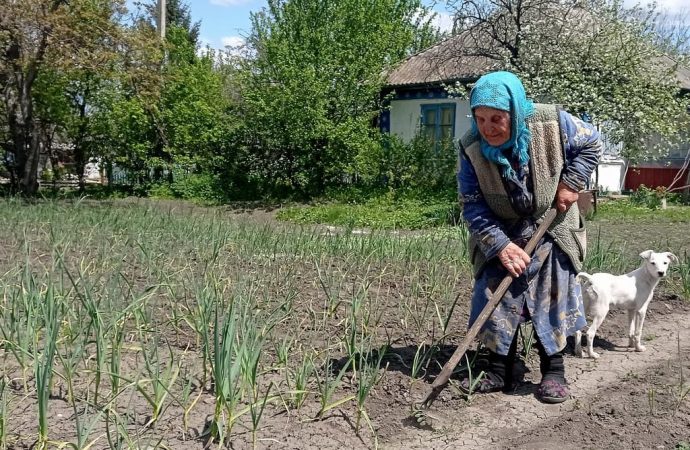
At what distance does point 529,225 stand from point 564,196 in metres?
0.22

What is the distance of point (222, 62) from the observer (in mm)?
28875

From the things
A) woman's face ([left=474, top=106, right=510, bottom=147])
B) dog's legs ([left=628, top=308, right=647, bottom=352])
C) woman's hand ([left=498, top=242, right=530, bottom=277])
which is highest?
woman's face ([left=474, top=106, right=510, bottom=147])

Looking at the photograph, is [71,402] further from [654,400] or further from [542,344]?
[654,400]

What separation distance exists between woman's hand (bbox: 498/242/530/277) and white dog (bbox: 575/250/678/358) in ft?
2.80

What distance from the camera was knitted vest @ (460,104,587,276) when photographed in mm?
3166

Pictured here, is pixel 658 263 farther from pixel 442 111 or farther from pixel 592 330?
pixel 442 111

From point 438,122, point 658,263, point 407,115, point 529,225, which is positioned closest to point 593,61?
point 438,122

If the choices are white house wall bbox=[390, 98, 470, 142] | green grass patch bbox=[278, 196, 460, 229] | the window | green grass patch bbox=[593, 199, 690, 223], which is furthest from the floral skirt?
white house wall bbox=[390, 98, 470, 142]

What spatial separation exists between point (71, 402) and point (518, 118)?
2.28 m

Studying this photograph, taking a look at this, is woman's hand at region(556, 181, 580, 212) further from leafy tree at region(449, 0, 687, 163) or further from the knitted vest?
leafy tree at region(449, 0, 687, 163)

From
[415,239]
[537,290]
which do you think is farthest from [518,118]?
[415,239]

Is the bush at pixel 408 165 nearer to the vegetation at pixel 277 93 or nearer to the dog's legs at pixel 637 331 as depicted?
the vegetation at pixel 277 93

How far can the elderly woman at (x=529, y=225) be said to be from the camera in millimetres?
3152

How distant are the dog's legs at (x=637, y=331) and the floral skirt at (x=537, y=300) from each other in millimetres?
908
